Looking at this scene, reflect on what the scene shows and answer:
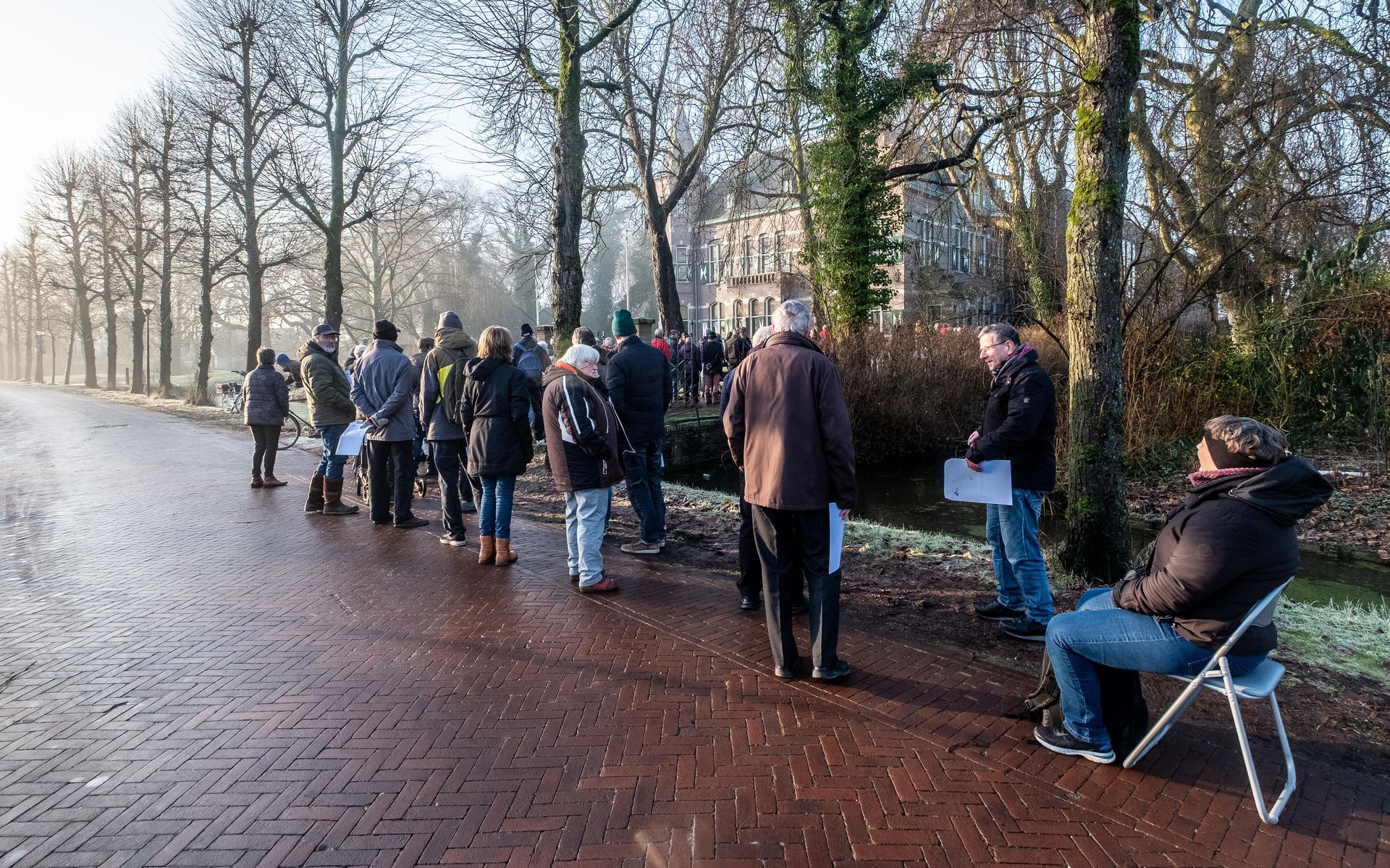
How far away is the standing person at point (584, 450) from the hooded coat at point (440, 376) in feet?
5.54

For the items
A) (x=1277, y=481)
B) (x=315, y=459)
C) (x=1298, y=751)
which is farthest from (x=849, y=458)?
(x=315, y=459)

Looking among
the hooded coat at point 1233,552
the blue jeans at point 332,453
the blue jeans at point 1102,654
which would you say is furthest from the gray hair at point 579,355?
the blue jeans at point 332,453

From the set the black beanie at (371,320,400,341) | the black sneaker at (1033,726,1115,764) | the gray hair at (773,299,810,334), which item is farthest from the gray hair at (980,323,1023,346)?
the black beanie at (371,320,400,341)

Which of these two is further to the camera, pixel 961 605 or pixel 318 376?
pixel 318 376

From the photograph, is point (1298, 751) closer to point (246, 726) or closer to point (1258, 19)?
point (246, 726)

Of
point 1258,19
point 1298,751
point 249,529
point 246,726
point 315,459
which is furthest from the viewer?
point 315,459

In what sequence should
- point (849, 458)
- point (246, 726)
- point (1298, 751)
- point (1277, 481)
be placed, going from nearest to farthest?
point (1277, 481) → point (1298, 751) → point (246, 726) → point (849, 458)

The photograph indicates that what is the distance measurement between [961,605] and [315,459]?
11732 millimetres

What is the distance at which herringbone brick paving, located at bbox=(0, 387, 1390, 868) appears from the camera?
276 cm

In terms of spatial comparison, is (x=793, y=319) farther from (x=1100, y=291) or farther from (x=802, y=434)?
(x=1100, y=291)

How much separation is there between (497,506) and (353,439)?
268cm

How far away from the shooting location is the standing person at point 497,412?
619cm

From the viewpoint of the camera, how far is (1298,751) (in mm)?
3357

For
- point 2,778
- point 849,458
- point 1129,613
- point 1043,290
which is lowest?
point 2,778
